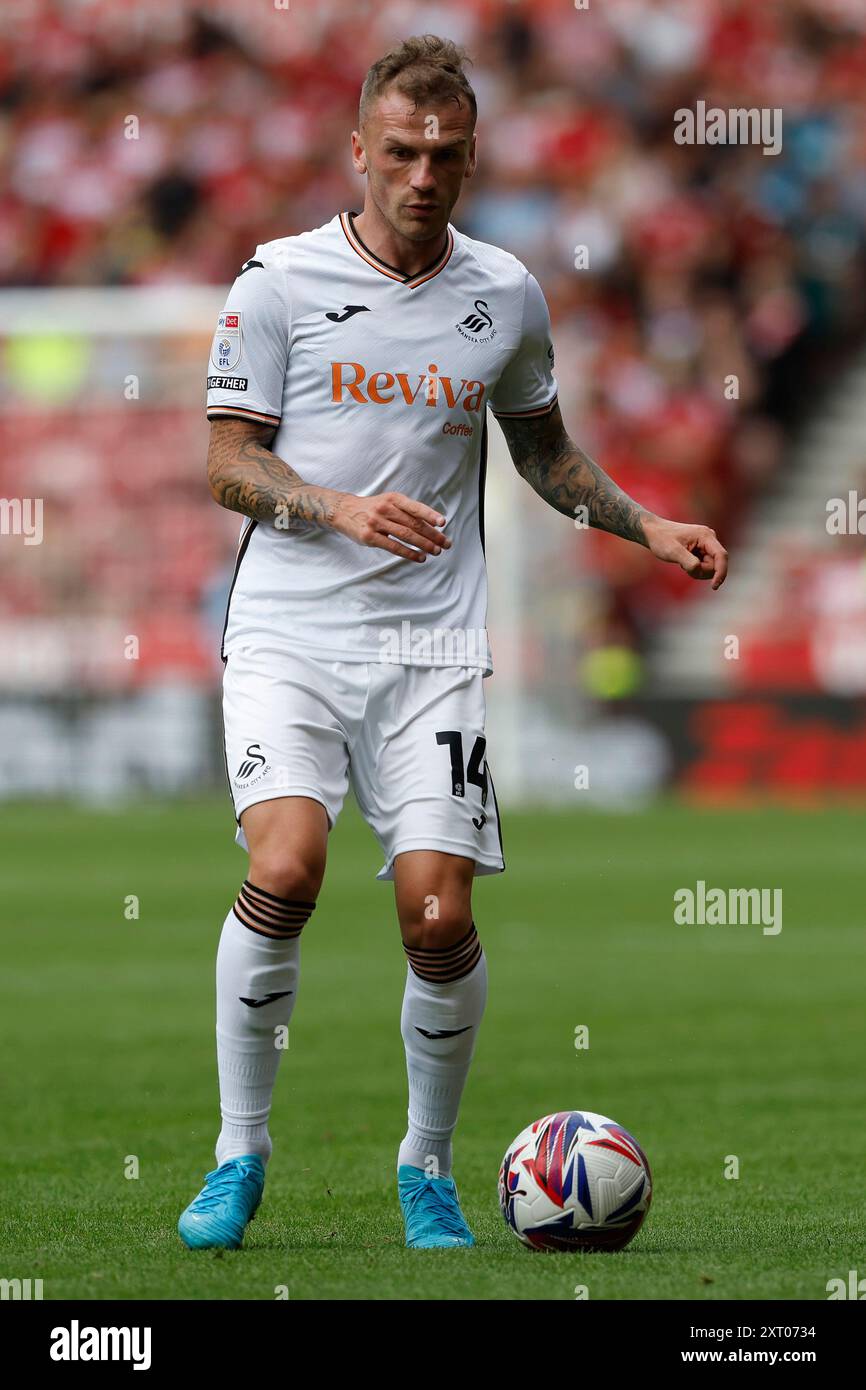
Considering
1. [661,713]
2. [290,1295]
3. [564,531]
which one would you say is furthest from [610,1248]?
[564,531]

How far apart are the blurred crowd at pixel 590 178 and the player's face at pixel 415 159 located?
16.2 meters

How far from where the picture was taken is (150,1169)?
5805mm

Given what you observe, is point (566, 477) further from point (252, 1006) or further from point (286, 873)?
point (252, 1006)

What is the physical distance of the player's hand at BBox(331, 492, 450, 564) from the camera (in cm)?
441

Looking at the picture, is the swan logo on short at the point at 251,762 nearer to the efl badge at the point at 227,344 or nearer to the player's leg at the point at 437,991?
the player's leg at the point at 437,991

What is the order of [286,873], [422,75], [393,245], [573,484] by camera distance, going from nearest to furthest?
[286,873]
[422,75]
[393,245]
[573,484]

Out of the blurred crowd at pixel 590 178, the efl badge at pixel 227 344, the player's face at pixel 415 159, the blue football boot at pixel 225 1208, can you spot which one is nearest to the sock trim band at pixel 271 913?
the blue football boot at pixel 225 1208

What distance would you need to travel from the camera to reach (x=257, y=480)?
4.68 m

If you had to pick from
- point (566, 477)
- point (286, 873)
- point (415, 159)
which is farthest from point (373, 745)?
point (415, 159)

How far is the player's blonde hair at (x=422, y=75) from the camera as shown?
183 inches

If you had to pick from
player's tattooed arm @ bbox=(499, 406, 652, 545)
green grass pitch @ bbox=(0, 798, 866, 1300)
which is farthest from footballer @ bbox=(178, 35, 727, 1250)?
green grass pitch @ bbox=(0, 798, 866, 1300)

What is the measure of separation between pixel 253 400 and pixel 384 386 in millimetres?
280

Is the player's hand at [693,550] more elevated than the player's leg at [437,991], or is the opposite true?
the player's hand at [693,550]

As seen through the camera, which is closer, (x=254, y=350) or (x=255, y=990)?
(x=255, y=990)
